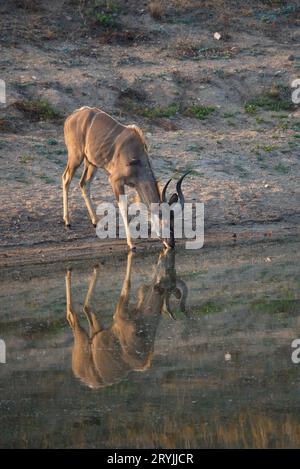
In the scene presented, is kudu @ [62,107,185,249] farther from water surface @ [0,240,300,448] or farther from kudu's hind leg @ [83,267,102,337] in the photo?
kudu's hind leg @ [83,267,102,337]

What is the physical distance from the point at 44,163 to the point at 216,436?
26.9 feet

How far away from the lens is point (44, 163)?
1488cm

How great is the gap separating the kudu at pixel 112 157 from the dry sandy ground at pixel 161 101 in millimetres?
514

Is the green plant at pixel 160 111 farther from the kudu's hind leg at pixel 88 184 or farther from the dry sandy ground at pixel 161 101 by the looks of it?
the kudu's hind leg at pixel 88 184

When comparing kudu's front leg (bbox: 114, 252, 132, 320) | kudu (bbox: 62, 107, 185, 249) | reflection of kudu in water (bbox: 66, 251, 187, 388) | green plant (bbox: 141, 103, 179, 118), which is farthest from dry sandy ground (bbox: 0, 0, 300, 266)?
reflection of kudu in water (bbox: 66, 251, 187, 388)

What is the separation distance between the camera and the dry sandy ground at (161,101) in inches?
554

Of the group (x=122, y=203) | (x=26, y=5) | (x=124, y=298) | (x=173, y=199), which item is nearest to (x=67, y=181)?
(x=122, y=203)

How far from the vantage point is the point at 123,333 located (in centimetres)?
977

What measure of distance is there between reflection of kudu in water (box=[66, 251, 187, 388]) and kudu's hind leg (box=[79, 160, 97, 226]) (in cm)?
173

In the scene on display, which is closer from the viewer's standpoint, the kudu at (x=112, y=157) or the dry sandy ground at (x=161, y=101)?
the kudu at (x=112, y=157)

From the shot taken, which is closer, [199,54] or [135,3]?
[199,54]

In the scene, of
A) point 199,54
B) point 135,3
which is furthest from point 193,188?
point 135,3

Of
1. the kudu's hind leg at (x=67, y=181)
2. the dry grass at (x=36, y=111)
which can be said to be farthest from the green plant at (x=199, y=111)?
the kudu's hind leg at (x=67, y=181)
